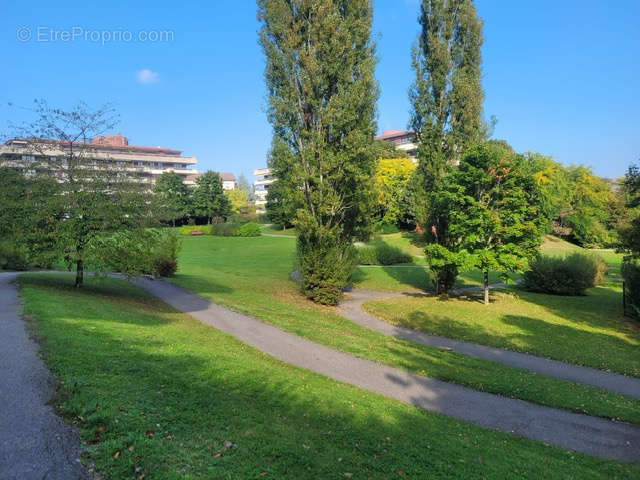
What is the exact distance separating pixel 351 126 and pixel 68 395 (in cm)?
1841

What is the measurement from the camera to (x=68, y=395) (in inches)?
249

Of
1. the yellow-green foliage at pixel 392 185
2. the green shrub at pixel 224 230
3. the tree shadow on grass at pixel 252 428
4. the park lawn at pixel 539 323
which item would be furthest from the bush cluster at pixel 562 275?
the green shrub at pixel 224 230

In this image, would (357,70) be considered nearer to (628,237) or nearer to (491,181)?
(491,181)

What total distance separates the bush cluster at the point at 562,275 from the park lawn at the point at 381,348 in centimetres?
1502

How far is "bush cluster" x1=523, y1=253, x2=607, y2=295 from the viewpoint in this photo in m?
25.1

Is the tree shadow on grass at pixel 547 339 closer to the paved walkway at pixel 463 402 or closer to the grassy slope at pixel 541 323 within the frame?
the grassy slope at pixel 541 323

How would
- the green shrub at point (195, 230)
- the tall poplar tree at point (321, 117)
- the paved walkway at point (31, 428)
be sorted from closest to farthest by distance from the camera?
the paved walkway at point (31, 428), the tall poplar tree at point (321, 117), the green shrub at point (195, 230)

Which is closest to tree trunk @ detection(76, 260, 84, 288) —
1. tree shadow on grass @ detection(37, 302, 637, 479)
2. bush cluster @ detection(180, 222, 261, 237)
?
tree shadow on grass @ detection(37, 302, 637, 479)

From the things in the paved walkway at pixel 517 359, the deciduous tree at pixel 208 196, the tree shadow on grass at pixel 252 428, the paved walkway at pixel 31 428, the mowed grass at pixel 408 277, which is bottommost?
the paved walkway at pixel 517 359

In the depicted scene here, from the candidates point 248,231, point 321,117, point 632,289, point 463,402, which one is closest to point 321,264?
point 321,117

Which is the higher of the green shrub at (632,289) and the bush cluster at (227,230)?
the bush cluster at (227,230)

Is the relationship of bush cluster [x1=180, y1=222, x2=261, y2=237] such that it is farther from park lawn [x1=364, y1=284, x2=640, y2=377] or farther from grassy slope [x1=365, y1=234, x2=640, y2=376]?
grassy slope [x1=365, y1=234, x2=640, y2=376]

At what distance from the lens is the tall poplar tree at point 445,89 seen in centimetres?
2491

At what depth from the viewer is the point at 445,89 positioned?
999 inches
